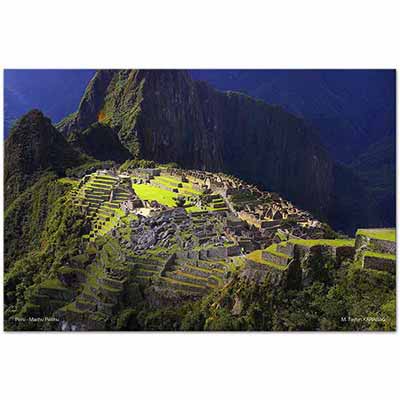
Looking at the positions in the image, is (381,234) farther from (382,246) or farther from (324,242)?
(324,242)

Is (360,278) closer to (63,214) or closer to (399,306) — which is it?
(399,306)

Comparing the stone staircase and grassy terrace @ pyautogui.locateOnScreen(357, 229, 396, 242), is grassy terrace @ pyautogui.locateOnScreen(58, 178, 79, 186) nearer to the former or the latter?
the stone staircase

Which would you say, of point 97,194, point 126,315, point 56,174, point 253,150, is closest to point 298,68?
point 126,315

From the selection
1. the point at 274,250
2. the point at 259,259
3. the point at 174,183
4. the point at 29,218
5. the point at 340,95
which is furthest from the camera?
the point at 340,95

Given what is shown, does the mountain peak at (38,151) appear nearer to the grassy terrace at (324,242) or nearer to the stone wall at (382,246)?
the grassy terrace at (324,242)

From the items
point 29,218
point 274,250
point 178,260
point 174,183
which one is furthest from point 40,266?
point 174,183

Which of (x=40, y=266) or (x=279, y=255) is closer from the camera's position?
(x=279, y=255)

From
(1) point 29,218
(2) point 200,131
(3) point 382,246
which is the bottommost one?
(3) point 382,246

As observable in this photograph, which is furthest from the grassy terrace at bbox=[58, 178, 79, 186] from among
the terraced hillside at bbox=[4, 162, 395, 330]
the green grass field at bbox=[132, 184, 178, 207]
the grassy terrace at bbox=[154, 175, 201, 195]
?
the terraced hillside at bbox=[4, 162, 395, 330]
